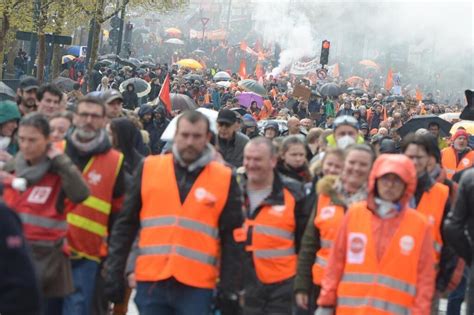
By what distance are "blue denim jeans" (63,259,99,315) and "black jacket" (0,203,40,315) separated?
3.21 meters

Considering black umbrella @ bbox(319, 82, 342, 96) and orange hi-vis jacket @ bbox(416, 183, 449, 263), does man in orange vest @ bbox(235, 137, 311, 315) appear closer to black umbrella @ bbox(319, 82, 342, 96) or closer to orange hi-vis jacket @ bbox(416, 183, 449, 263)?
orange hi-vis jacket @ bbox(416, 183, 449, 263)

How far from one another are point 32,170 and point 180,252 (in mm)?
1036

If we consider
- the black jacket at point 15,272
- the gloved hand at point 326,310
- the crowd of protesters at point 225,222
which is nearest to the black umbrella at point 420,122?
the crowd of protesters at point 225,222

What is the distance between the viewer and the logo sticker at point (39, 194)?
293 inches

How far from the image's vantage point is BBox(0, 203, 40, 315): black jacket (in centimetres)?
480

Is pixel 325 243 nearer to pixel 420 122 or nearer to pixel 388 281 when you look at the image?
pixel 388 281

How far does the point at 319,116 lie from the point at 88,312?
21758mm

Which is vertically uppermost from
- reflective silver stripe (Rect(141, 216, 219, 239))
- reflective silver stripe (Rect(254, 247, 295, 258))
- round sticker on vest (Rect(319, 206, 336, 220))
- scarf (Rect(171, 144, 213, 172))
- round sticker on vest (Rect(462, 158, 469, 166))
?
scarf (Rect(171, 144, 213, 172))

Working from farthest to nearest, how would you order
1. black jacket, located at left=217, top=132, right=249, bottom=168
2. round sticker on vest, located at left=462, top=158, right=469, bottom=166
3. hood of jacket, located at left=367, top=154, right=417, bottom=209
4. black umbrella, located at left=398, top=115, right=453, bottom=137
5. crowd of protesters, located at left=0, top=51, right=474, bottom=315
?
1. black umbrella, located at left=398, top=115, right=453, bottom=137
2. round sticker on vest, located at left=462, top=158, right=469, bottom=166
3. black jacket, located at left=217, top=132, right=249, bottom=168
4. crowd of protesters, located at left=0, top=51, right=474, bottom=315
5. hood of jacket, located at left=367, top=154, right=417, bottom=209

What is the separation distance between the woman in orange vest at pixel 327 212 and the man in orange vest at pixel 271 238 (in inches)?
7.5

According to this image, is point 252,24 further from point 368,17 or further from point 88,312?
point 88,312

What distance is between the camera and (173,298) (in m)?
7.14

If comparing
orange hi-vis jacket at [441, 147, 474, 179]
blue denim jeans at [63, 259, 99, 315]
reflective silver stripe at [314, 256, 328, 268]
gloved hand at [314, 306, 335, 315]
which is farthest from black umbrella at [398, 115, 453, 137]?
gloved hand at [314, 306, 335, 315]

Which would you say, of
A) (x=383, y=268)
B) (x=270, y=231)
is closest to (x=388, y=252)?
(x=383, y=268)
